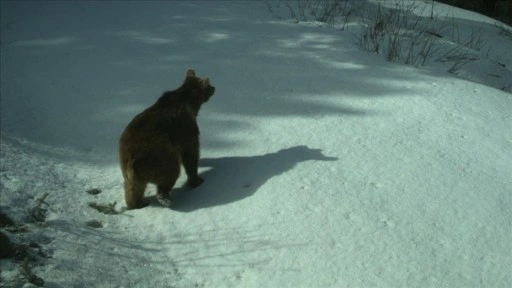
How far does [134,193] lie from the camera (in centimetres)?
370

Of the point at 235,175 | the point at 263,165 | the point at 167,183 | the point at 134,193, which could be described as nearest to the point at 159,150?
the point at 167,183

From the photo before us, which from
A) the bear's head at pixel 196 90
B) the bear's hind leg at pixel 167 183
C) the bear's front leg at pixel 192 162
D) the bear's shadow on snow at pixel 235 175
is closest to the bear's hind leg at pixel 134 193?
the bear's hind leg at pixel 167 183

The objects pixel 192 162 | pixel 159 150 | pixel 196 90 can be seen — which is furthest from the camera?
pixel 196 90

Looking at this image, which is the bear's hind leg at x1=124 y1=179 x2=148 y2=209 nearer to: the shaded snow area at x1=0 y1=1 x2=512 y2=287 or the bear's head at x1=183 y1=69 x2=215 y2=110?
the shaded snow area at x1=0 y1=1 x2=512 y2=287

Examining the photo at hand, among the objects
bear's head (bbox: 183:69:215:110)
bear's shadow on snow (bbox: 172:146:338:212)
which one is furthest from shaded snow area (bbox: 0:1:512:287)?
bear's head (bbox: 183:69:215:110)

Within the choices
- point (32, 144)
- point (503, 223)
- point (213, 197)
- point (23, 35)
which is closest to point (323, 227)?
point (213, 197)

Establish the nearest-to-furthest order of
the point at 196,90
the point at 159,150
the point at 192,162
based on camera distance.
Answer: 1. the point at 159,150
2. the point at 192,162
3. the point at 196,90

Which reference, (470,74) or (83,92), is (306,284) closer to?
(83,92)

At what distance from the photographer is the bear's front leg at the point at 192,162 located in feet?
Answer: 13.0

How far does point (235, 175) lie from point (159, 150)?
2.20 ft

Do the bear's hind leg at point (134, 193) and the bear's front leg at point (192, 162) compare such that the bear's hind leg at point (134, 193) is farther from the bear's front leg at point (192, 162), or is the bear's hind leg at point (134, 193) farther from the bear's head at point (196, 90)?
the bear's head at point (196, 90)

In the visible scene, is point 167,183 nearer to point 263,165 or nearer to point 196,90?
point 263,165

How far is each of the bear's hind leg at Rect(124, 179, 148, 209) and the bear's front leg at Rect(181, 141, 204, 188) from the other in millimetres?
418

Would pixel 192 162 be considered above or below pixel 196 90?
below
